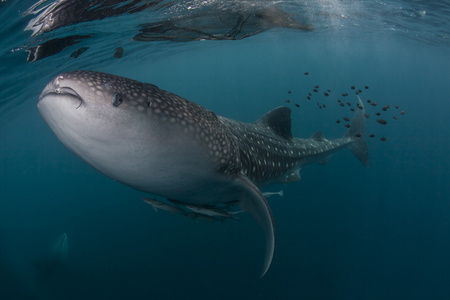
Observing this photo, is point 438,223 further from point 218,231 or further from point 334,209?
point 218,231

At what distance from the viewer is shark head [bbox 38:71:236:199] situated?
1.90 metres

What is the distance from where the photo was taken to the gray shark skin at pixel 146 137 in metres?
1.91

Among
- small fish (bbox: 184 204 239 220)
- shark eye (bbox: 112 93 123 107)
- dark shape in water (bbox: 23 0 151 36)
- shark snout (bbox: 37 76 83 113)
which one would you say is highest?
dark shape in water (bbox: 23 0 151 36)

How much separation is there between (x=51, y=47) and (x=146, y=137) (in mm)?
13378

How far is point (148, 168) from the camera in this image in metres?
2.38

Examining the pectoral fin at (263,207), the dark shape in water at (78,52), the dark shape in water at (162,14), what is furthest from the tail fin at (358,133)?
the dark shape in water at (78,52)

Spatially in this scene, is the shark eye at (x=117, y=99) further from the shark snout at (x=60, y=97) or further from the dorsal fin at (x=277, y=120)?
the dorsal fin at (x=277, y=120)

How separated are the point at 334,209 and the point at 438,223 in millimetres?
13930

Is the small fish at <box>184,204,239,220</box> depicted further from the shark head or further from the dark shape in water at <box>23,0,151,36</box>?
the dark shape in water at <box>23,0,151,36</box>

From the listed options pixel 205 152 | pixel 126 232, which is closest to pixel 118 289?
pixel 126 232

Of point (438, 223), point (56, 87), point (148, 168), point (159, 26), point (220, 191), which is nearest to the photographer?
point (56, 87)

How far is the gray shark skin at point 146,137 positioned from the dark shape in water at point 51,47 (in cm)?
1194

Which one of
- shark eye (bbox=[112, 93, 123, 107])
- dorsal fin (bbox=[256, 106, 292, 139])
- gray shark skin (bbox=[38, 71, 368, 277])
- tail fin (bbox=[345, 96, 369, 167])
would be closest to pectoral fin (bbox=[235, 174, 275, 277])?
gray shark skin (bbox=[38, 71, 368, 277])

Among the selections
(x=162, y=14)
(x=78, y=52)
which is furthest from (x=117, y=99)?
(x=78, y=52)
